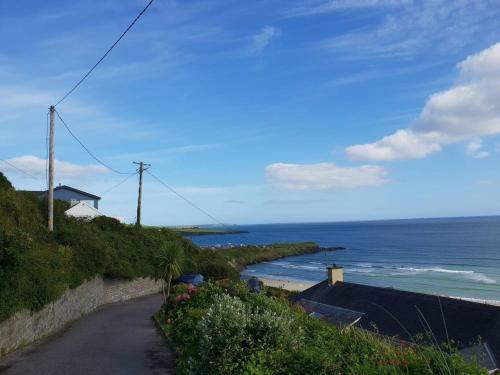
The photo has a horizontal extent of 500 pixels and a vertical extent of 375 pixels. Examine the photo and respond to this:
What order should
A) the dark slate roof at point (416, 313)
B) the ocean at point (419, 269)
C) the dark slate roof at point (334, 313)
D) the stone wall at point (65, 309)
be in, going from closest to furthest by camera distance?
the stone wall at point (65, 309) < the dark slate roof at point (416, 313) < the dark slate roof at point (334, 313) < the ocean at point (419, 269)

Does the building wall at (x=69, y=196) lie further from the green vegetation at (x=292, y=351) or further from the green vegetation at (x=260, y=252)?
the green vegetation at (x=292, y=351)

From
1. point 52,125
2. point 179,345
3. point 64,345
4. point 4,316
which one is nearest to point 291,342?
point 179,345

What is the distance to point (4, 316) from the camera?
1430 centimetres

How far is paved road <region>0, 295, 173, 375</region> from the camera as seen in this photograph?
12.8 meters

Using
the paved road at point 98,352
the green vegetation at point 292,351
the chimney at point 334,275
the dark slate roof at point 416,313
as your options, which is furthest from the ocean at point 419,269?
the green vegetation at point 292,351

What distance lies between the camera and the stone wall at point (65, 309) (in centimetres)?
1512

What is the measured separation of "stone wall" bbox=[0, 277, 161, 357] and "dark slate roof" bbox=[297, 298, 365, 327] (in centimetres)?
1134

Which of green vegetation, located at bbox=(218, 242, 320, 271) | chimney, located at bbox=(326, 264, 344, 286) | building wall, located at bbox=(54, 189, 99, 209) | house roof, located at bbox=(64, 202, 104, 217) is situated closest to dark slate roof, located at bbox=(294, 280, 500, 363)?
chimney, located at bbox=(326, 264, 344, 286)

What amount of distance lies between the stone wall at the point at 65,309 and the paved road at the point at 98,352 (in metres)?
0.43

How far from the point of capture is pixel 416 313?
22.5 m

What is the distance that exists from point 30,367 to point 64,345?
10.3 feet

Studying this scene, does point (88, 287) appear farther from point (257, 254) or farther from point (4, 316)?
point (257, 254)

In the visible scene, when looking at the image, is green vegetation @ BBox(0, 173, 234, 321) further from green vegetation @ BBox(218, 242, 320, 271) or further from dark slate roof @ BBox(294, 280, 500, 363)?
green vegetation @ BBox(218, 242, 320, 271)

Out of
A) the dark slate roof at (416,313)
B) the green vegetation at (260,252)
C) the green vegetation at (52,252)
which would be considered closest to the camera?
the green vegetation at (52,252)
